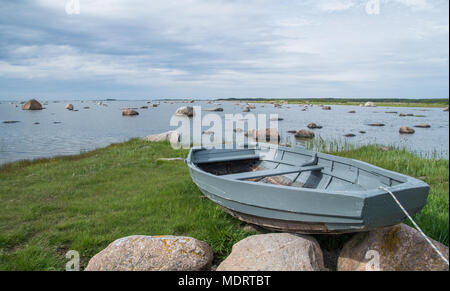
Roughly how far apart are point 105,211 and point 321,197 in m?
4.93

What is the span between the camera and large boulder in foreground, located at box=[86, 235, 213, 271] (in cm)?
380

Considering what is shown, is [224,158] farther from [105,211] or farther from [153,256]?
[153,256]

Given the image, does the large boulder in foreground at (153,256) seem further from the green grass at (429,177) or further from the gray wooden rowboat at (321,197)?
the green grass at (429,177)

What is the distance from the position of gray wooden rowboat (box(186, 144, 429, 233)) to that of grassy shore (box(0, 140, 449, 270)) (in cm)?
77

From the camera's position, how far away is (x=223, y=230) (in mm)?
4969

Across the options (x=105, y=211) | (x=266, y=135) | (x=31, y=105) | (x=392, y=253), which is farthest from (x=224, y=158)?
(x=31, y=105)

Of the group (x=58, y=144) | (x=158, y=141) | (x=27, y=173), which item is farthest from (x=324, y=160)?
(x=58, y=144)

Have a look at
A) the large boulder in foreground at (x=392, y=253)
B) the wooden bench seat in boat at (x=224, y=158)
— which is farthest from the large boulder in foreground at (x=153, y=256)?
the wooden bench seat in boat at (x=224, y=158)

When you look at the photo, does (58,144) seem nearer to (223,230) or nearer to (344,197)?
(223,230)

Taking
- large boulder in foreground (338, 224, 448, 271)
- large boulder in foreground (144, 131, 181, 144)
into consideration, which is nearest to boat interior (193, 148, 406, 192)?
large boulder in foreground (338, 224, 448, 271)

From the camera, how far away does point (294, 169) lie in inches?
237

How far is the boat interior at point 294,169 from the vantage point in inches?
210

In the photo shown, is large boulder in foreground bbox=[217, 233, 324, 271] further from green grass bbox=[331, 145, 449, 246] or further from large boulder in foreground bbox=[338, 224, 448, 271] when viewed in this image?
green grass bbox=[331, 145, 449, 246]
